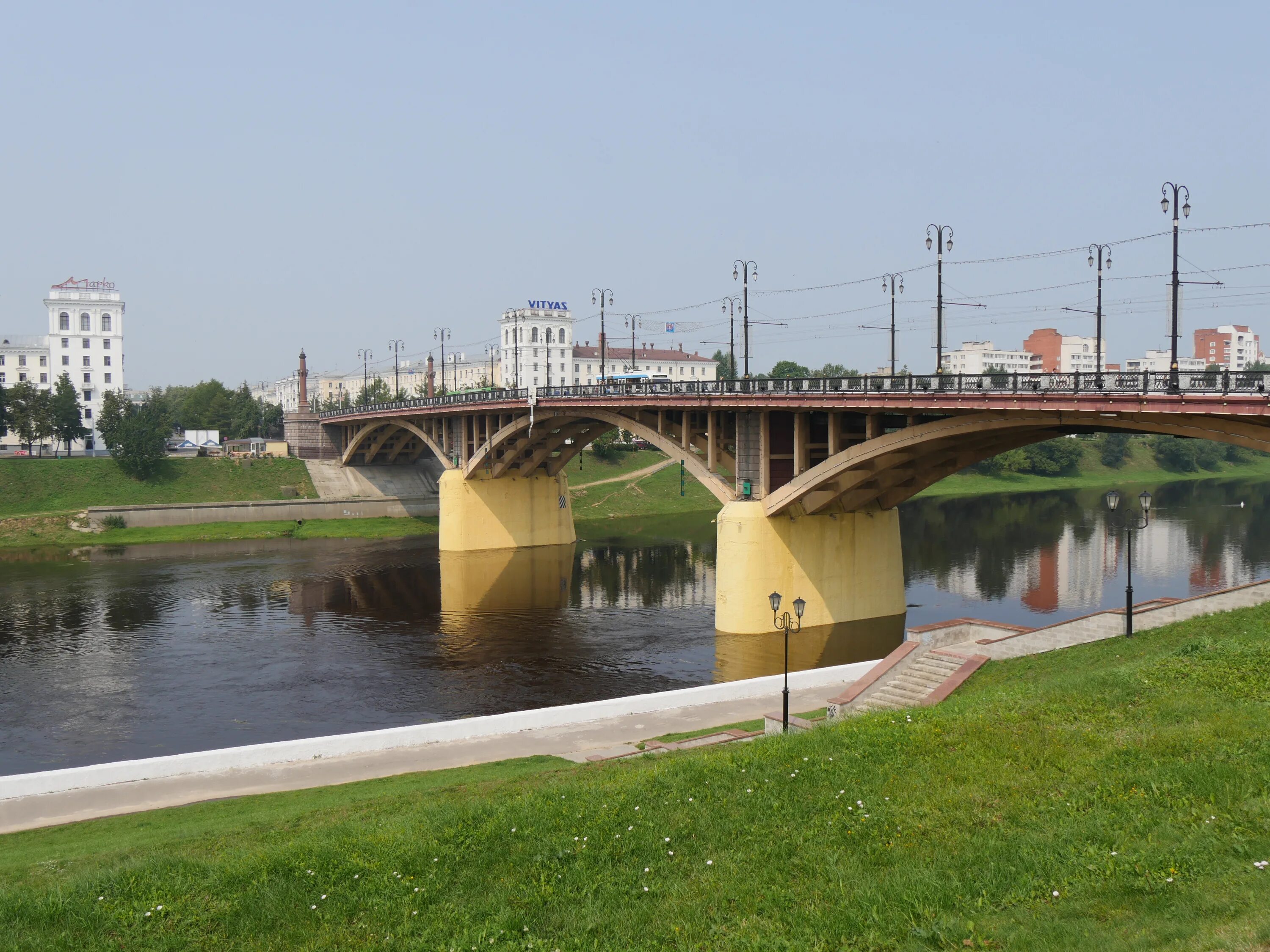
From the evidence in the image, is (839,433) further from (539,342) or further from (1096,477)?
(539,342)

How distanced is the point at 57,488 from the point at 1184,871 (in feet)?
251

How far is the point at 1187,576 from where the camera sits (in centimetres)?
4712

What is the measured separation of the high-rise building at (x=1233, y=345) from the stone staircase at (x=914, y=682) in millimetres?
57374

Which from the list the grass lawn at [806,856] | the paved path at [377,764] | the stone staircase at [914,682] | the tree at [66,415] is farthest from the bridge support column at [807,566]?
the tree at [66,415]

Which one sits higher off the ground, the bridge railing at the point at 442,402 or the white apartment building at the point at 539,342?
the white apartment building at the point at 539,342

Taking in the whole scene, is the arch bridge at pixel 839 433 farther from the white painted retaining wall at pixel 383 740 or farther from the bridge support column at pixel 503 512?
the white painted retaining wall at pixel 383 740

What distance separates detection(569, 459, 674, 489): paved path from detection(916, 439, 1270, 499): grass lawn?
20687mm

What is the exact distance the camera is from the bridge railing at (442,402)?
58.3m

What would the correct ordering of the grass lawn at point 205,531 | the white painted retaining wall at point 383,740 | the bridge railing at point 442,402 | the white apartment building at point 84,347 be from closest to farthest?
the white painted retaining wall at point 383,740 < the bridge railing at point 442,402 < the grass lawn at point 205,531 < the white apartment building at point 84,347

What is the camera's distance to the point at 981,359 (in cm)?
13675

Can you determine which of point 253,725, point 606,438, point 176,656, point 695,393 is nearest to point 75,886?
point 253,725

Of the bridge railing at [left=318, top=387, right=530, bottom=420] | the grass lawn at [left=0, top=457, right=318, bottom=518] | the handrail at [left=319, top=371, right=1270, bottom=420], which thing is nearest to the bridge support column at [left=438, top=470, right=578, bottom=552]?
the bridge railing at [left=318, top=387, right=530, bottom=420]

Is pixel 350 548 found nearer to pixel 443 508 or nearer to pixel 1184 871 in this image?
pixel 443 508

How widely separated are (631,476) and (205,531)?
106ft
